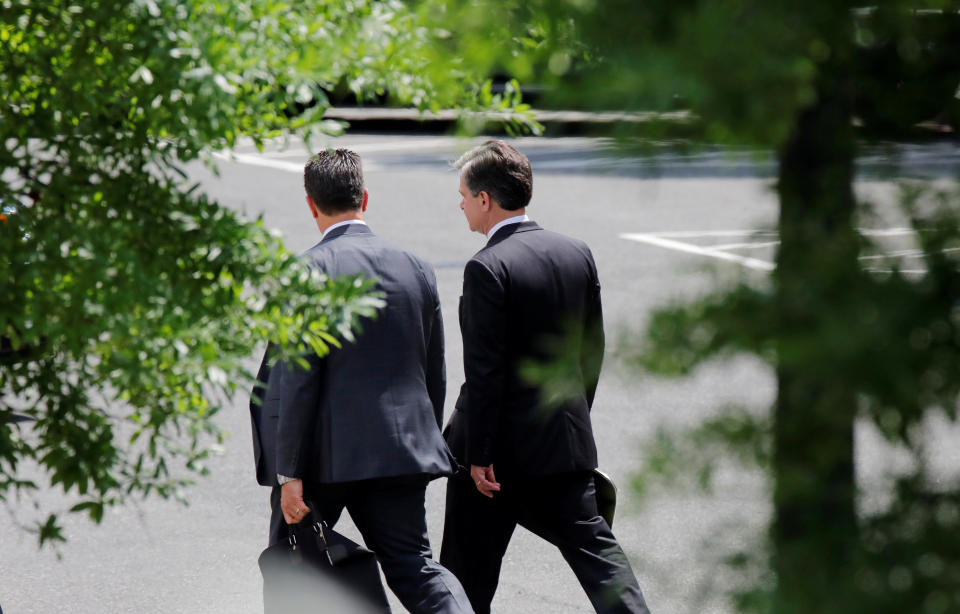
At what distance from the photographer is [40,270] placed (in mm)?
2137

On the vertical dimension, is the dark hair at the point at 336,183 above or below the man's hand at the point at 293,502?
above

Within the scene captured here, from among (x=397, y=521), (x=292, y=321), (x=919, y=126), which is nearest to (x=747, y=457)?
(x=919, y=126)

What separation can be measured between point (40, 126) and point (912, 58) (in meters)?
1.59

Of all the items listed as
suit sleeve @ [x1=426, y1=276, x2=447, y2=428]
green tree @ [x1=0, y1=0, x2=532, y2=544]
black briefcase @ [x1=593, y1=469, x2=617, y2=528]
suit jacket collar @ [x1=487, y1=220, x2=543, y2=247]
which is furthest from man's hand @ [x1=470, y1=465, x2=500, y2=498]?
green tree @ [x1=0, y1=0, x2=532, y2=544]

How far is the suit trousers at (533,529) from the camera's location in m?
4.29

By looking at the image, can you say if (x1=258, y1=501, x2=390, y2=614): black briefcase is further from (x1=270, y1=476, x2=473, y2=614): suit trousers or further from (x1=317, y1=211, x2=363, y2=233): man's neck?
(x1=317, y1=211, x2=363, y2=233): man's neck

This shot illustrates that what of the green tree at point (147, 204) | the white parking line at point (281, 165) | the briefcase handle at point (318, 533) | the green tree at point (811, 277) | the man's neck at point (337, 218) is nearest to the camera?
the green tree at point (811, 277)

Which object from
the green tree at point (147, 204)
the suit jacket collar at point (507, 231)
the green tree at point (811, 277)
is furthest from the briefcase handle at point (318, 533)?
the green tree at point (811, 277)

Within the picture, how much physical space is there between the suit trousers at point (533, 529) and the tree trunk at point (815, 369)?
2.84 m

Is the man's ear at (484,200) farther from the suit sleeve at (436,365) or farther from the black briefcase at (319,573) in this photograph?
the black briefcase at (319,573)

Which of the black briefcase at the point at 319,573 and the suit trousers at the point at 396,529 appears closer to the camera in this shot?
the black briefcase at the point at 319,573

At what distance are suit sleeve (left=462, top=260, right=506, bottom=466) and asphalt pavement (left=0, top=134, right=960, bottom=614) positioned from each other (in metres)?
0.49

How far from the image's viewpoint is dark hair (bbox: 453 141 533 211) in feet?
14.6

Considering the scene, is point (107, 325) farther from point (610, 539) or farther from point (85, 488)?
point (610, 539)
